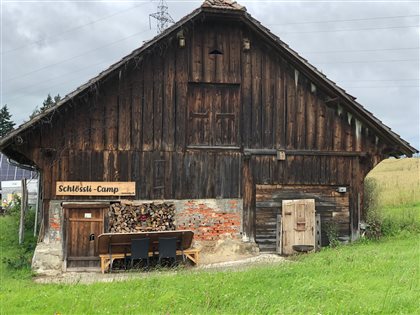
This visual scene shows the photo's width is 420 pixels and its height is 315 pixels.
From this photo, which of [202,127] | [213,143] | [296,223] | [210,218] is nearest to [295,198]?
[296,223]

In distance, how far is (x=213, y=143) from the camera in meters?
15.2

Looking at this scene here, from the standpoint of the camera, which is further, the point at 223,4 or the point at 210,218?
the point at 210,218

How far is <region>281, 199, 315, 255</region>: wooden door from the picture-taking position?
15703mm

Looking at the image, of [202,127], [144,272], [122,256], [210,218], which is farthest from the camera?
[202,127]

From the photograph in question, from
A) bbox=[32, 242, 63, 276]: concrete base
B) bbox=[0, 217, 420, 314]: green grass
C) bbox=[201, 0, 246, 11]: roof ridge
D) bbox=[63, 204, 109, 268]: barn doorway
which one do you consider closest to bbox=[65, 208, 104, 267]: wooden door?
bbox=[63, 204, 109, 268]: barn doorway

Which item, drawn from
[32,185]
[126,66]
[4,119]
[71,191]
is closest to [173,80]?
[126,66]

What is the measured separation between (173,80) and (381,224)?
888cm

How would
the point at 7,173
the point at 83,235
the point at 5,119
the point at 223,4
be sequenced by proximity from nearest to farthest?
the point at 83,235, the point at 223,4, the point at 7,173, the point at 5,119

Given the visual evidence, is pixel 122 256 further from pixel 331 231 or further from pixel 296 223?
pixel 331 231

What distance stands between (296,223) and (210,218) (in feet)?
9.68

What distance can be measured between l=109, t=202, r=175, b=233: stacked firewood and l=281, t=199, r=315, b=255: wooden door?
3813mm

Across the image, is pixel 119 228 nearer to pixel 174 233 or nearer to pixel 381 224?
pixel 174 233

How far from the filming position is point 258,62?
15.5m

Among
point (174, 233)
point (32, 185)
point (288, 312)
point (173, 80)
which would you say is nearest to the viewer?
point (288, 312)
